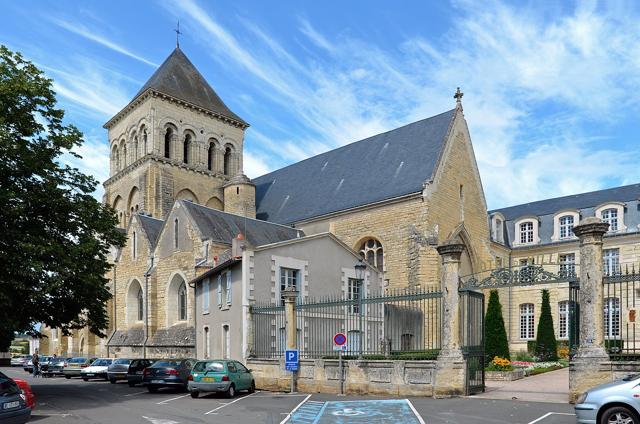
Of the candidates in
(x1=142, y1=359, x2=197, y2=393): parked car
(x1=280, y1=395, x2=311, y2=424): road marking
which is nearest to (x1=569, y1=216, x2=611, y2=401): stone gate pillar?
(x1=280, y1=395, x2=311, y2=424): road marking

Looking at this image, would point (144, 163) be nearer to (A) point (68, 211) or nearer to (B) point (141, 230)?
(B) point (141, 230)

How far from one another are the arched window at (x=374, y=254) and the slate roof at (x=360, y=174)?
2171 millimetres

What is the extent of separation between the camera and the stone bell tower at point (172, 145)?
42.2 metres

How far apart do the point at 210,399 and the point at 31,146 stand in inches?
331

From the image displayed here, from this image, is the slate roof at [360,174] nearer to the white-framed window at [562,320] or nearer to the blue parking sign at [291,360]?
the white-framed window at [562,320]

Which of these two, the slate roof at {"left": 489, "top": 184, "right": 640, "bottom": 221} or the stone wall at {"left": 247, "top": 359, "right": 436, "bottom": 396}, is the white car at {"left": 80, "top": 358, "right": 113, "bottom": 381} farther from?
the slate roof at {"left": 489, "top": 184, "right": 640, "bottom": 221}

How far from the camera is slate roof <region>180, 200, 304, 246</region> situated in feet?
90.2

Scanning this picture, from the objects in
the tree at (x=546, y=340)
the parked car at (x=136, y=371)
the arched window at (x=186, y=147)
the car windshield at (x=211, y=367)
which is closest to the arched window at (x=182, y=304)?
the parked car at (x=136, y=371)

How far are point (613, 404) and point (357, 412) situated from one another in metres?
4.95

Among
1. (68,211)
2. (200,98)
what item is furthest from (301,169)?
(68,211)

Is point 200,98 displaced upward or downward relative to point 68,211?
upward

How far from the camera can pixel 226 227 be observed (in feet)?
94.5

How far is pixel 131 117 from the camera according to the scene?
150 ft

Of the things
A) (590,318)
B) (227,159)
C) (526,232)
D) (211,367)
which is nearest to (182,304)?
(211,367)
